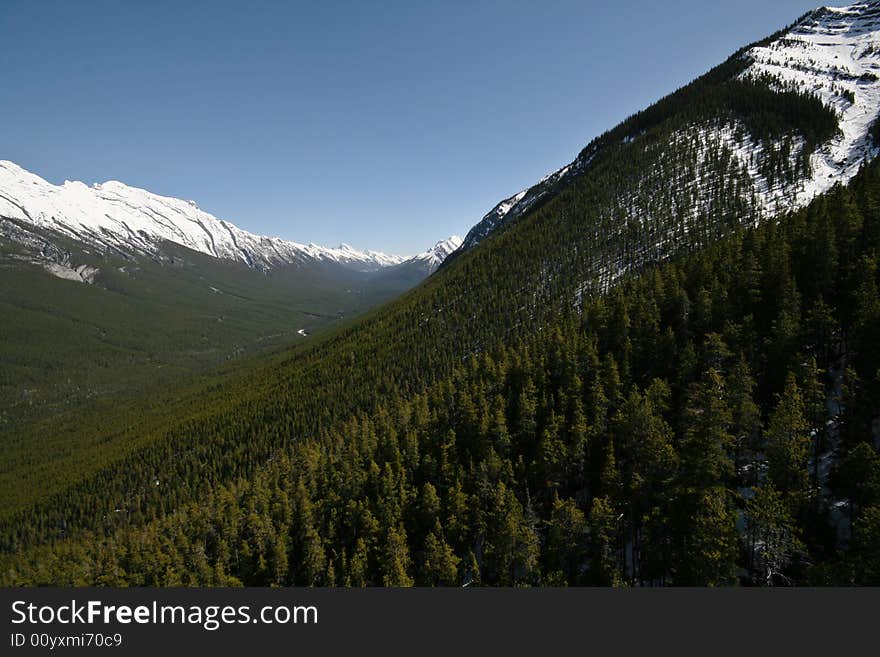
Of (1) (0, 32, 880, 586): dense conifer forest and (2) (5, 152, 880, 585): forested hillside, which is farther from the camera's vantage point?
(1) (0, 32, 880, 586): dense conifer forest

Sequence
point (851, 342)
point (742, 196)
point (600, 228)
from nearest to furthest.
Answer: point (851, 342) < point (742, 196) < point (600, 228)

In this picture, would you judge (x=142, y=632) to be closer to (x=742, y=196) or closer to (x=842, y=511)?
(x=842, y=511)

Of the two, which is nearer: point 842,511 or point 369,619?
point 369,619

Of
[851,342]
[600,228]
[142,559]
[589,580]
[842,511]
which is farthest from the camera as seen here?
[600,228]

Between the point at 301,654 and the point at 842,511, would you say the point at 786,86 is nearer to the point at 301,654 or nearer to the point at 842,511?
the point at 842,511

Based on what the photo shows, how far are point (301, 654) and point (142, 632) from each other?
9.26m

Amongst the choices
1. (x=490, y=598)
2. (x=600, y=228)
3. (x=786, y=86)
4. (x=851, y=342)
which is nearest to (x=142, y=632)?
(x=490, y=598)

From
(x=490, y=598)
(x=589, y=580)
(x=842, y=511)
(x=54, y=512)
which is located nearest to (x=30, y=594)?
(x=490, y=598)

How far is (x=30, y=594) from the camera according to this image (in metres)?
22.9

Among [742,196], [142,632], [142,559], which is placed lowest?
[142,559]

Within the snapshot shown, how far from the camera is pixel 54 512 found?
127m

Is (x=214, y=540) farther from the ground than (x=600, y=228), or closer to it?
closer to it

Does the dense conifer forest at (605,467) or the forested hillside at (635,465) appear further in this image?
the dense conifer forest at (605,467)

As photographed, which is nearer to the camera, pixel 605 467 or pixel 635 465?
pixel 635 465
